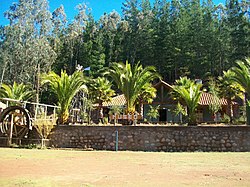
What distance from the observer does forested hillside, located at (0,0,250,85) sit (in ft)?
142

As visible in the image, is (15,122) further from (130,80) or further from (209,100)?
(209,100)

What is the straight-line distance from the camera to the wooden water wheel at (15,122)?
66.5 ft

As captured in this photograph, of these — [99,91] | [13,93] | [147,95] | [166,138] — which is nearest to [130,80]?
[166,138]

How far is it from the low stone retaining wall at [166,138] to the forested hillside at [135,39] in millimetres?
24726

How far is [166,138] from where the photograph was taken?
17703mm

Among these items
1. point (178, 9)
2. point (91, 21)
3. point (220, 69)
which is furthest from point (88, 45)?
point (220, 69)

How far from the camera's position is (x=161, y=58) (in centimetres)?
5012

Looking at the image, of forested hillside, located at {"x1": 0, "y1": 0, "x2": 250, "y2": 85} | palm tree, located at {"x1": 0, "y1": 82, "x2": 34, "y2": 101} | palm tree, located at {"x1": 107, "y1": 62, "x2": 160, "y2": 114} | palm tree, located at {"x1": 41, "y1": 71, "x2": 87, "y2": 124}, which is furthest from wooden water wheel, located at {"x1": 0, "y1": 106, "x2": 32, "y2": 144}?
forested hillside, located at {"x1": 0, "y1": 0, "x2": 250, "y2": 85}

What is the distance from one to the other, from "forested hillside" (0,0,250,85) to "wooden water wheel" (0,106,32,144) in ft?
62.6

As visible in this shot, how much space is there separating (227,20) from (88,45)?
77.3 feet

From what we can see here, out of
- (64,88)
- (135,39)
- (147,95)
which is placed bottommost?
(64,88)

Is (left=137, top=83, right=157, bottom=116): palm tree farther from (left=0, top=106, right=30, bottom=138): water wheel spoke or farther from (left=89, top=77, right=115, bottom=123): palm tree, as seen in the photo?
(left=0, top=106, right=30, bottom=138): water wheel spoke

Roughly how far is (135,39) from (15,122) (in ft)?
116

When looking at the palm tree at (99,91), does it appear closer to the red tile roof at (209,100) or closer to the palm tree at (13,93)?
the palm tree at (13,93)
